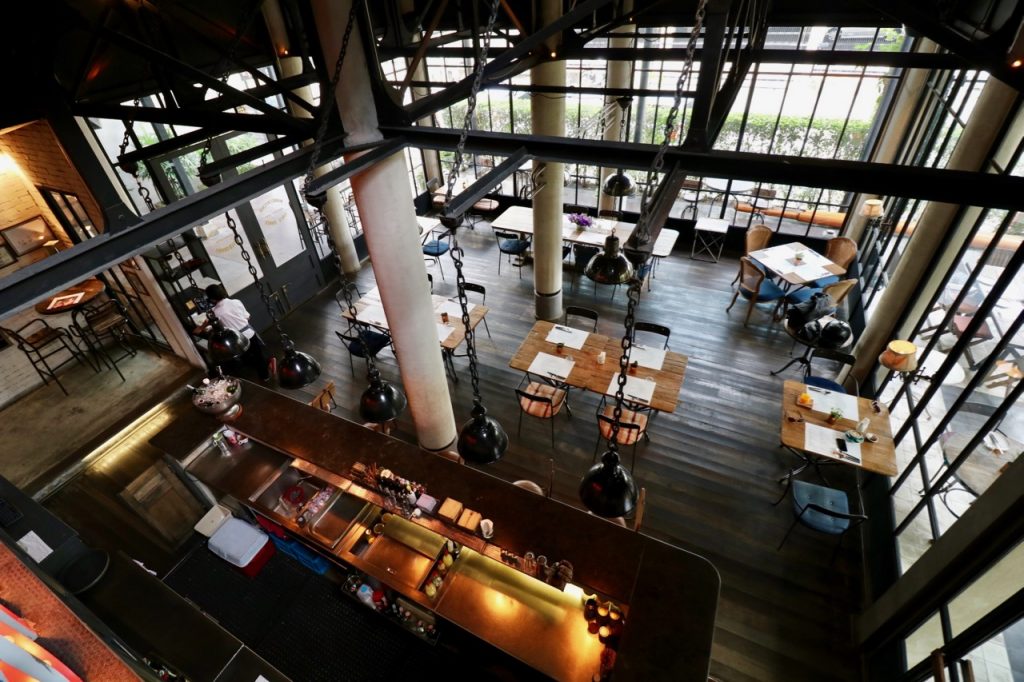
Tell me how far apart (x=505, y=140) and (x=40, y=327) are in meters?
8.64

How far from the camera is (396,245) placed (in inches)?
179

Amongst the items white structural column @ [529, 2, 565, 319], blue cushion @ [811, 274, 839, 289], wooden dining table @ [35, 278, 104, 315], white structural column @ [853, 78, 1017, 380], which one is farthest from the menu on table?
blue cushion @ [811, 274, 839, 289]

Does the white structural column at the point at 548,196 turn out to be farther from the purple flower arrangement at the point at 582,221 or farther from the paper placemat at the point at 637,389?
the paper placemat at the point at 637,389

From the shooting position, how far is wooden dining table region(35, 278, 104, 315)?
716cm

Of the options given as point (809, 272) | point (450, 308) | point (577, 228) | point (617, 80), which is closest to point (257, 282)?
point (450, 308)

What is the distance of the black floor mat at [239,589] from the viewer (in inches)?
203

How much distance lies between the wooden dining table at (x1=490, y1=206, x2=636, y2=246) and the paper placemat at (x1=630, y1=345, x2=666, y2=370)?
318 cm

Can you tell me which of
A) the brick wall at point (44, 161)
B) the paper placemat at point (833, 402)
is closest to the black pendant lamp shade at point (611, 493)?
the paper placemat at point (833, 402)

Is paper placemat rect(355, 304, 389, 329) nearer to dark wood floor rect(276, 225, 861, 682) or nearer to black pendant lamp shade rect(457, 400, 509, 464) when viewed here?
dark wood floor rect(276, 225, 861, 682)

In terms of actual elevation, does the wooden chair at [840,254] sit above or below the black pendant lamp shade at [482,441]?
below

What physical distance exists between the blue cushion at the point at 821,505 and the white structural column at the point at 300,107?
515 centimetres

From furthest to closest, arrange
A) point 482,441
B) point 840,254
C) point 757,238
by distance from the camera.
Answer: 1. point 757,238
2. point 840,254
3. point 482,441

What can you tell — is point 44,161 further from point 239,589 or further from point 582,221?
point 582,221

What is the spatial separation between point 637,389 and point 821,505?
2182 mm
